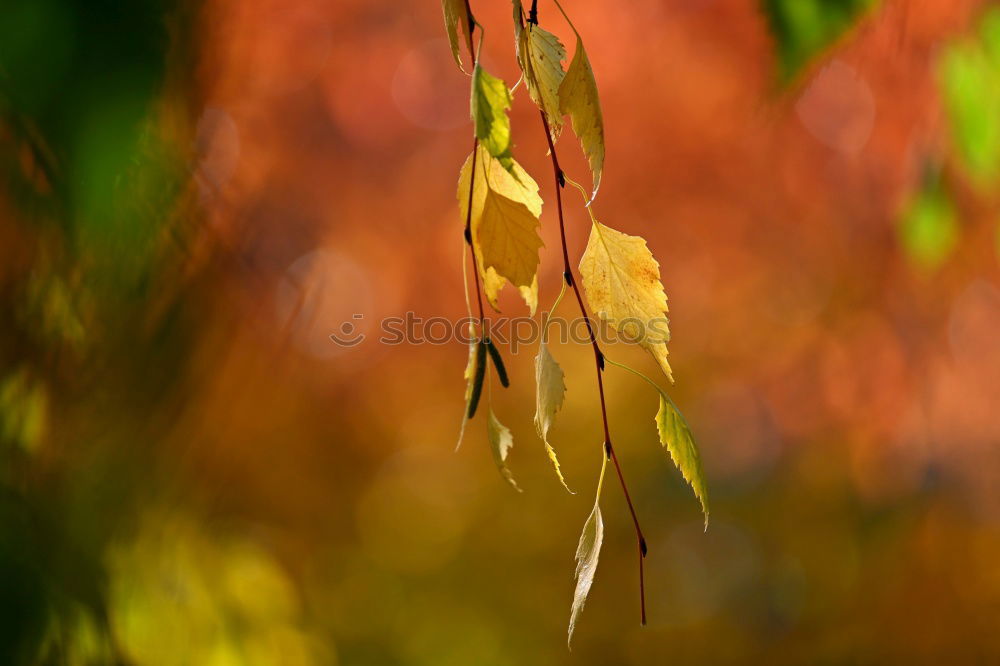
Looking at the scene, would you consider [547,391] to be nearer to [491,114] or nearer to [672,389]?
[491,114]

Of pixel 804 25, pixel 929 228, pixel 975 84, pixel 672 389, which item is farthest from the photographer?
pixel 672 389

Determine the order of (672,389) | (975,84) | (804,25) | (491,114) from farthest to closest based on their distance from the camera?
(672,389), (975,84), (804,25), (491,114)

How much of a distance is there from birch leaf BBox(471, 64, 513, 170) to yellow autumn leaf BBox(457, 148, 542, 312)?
0.01 metres

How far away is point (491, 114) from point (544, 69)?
0.04 m

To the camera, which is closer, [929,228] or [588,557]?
[588,557]

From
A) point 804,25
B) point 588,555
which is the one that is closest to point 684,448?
point 588,555

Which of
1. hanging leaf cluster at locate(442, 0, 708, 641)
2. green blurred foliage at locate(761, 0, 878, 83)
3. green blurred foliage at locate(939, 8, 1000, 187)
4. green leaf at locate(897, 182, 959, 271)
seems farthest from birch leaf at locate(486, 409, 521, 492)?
green leaf at locate(897, 182, 959, 271)

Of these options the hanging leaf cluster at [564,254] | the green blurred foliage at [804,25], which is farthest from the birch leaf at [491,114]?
the green blurred foliage at [804,25]

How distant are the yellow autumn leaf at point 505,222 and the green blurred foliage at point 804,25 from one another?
43 centimetres

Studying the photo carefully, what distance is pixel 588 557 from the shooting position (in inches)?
9.1

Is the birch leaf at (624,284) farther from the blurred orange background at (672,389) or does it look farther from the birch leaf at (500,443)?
the blurred orange background at (672,389)

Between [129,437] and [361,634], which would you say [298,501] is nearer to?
[361,634]

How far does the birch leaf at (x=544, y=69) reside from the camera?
23 cm

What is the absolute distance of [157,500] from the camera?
21.5 inches
